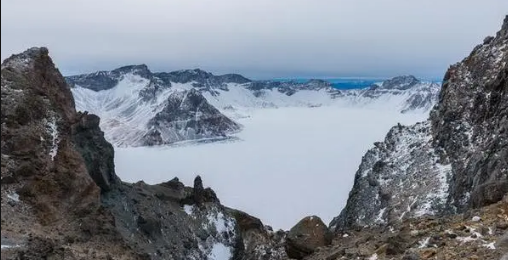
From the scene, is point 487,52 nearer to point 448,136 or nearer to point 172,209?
point 448,136

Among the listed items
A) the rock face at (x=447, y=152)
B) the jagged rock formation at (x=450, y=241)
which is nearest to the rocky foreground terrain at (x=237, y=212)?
the jagged rock formation at (x=450, y=241)

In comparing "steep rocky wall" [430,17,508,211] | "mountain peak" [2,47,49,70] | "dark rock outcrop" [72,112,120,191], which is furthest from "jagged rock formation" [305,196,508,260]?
"dark rock outcrop" [72,112,120,191]

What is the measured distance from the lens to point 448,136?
70.6 metres

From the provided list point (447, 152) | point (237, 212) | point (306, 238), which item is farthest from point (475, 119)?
point (237, 212)

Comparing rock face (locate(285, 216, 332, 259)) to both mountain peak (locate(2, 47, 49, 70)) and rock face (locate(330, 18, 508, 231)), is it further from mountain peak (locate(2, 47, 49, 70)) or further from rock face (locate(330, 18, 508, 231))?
mountain peak (locate(2, 47, 49, 70))

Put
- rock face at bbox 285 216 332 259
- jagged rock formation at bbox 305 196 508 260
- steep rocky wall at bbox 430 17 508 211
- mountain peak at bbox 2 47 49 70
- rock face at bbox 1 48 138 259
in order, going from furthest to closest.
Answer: steep rocky wall at bbox 430 17 508 211
mountain peak at bbox 2 47 49 70
rock face at bbox 285 216 332 259
rock face at bbox 1 48 138 259
jagged rock formation at bbox 305 196 508 260

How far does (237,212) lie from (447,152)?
44668mm

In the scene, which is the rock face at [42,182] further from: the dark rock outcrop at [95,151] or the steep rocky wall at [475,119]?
the steep rocky wall at [475,119]

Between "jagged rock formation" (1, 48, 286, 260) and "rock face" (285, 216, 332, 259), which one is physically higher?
"jagged rock formation" (1, 48, 286, 260)

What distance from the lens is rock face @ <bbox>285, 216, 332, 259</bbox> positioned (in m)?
33.8

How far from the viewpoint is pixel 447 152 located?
6912 cm

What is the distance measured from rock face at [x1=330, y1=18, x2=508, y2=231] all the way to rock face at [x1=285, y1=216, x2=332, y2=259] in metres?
18.0

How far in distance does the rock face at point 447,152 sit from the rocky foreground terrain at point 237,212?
0.21 meters

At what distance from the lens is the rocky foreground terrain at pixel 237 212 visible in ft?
77.3
